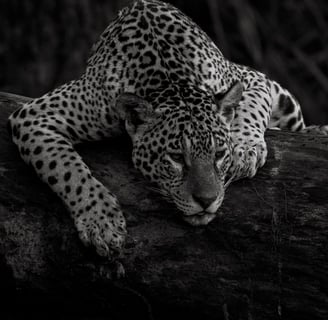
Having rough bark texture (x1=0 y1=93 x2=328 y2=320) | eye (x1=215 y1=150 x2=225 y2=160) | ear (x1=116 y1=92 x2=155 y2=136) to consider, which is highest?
ear (x1=116 y1=92 x2=155 y2=136)

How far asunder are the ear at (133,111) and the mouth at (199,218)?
2.77 feet

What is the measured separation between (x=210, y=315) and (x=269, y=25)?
10614 millimetres

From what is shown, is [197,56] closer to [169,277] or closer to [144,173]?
[144,173]

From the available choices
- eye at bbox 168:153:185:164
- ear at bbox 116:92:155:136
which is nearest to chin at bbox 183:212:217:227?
eye at bbox 168:153:185:164

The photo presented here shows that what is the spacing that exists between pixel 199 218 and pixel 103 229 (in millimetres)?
725

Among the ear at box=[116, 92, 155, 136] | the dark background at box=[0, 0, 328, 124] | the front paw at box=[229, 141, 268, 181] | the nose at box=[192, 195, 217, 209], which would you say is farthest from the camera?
the dark background at box=[0, 0, 328, 124]

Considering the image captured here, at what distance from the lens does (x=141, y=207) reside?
7.86 metres

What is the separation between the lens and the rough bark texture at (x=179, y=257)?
7.57m

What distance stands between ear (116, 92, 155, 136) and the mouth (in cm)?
84

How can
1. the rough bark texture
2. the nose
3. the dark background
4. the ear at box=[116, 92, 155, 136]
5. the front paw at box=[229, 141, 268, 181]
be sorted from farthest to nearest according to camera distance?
the dark background, the front paw at box=[229, 141, 268, 181], the ear at box=[116, 92, 155, 136], the rough bark texture, the nose

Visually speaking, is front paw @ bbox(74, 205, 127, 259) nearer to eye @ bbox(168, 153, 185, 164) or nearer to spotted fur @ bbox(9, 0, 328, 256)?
spotted fur @ bbox(9, 0, 328, 256)

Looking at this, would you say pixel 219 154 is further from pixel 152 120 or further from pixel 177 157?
pixel 152 120

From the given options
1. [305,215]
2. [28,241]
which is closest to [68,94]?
[28,241]

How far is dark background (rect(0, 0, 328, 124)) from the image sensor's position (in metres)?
14.1
